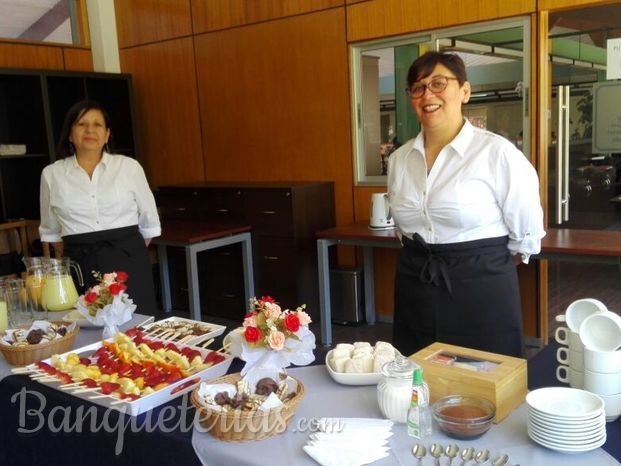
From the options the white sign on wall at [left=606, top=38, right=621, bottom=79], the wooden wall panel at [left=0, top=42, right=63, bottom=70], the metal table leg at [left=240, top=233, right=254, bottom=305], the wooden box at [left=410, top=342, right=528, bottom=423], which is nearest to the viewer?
the wooden box at [left=410, top=342, right=528, bottom=423]

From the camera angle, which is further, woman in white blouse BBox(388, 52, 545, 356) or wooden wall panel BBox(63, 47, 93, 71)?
wooden wall panel BBox(63, 47, 93, 71)

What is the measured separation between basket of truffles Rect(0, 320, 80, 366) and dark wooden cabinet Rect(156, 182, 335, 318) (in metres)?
2.71

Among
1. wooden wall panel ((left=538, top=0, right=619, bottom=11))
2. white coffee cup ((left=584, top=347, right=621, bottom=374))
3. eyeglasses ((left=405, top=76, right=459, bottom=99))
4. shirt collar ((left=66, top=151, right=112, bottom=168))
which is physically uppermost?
wooden wall panel ((left=538, top=0, right=619, bottom=11))

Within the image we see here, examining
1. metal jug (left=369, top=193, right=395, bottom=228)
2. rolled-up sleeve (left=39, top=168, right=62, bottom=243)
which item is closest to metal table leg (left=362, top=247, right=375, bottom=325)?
metal jug (left=369, top=193, right=395, bottom=228)

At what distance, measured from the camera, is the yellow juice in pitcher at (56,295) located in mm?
2584

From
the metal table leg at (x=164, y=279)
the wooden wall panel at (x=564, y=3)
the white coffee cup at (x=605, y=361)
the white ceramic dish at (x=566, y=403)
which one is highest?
the wooden wall panel at (x=564, y=3)

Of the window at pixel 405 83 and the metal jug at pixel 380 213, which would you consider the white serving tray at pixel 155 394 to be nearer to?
the metal jug at pixel 380 213

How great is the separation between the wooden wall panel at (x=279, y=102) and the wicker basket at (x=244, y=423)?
361 centimetres

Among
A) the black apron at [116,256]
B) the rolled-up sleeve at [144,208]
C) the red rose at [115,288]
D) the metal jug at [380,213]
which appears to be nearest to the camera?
the red rose at [115,288]

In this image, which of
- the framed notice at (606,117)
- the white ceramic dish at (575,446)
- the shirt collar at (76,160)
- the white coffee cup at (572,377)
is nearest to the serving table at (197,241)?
the shirt collar at (76,160)

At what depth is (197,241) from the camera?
181 inches

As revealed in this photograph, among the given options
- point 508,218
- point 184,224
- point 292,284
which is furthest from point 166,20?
point 508,218

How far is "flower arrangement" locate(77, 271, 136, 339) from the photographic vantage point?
7.40 feet

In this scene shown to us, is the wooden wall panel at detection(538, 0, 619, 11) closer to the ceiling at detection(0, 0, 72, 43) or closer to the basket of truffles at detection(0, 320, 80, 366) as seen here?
the basket of truffles at detection(0, 320, 80, 366)
